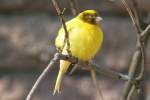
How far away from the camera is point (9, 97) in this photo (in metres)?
3.27

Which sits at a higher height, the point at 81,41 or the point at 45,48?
the point at 81,41

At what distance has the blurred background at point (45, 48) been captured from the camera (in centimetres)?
315

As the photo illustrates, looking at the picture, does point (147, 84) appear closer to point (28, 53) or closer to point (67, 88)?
point (67, 88)

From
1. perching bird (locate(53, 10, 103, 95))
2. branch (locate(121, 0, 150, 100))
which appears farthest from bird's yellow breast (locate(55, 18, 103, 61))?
branch (locate(121, 0, 150, 100))

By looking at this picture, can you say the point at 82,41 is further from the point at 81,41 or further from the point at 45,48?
the point at 45,48

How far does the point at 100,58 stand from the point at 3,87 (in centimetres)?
57

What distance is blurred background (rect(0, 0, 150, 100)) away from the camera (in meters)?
3.15

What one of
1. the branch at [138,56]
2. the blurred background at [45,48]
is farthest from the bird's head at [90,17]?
the blurred background at [45,48]

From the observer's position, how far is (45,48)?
319 centimetres

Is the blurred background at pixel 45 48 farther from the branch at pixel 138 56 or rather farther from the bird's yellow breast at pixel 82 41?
the branch at pixel 138 56

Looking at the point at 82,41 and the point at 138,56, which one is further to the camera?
the point at 82,41

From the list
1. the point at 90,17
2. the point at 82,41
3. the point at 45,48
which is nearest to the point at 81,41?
the point at 82,41

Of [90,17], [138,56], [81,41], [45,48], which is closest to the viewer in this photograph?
[138,56]

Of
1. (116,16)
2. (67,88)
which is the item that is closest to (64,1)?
(116,16)
